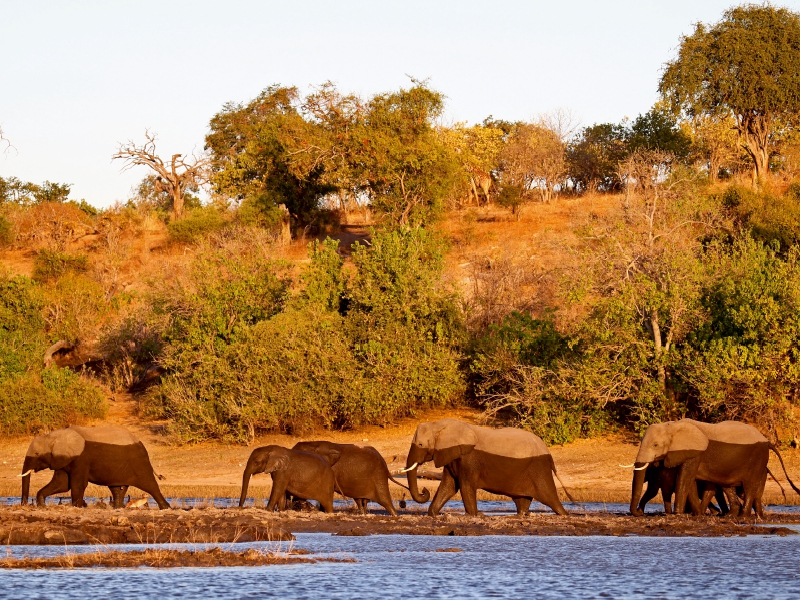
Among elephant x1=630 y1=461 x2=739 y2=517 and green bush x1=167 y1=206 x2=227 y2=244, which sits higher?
green bush x1=167 y1=206 x2=227 y2=244

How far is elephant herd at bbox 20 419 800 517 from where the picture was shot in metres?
18.3

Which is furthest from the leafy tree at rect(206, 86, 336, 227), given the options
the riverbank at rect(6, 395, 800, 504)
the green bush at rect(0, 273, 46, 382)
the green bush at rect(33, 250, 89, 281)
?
the riverbank at rect(6, 395, 800, 504)

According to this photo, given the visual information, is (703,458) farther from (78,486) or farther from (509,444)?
(78,486)

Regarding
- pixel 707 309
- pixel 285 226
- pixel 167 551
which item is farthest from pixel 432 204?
pixel 167 551

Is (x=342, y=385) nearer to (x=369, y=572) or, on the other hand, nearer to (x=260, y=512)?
(x=260, y=512)

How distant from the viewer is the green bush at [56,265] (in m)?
51.2

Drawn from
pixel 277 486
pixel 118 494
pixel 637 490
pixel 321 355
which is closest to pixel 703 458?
pixel 637 490

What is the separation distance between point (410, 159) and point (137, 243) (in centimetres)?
2005

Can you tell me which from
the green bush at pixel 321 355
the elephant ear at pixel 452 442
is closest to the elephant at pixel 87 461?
the elephant ear at pixel 452 442

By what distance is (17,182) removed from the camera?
246 feet

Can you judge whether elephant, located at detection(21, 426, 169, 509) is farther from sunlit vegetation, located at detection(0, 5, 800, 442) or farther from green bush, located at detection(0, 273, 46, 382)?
green bush, located at detection(0, 273, 46, 382)

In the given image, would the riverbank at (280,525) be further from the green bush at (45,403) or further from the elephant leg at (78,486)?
the green bush at (45,403)

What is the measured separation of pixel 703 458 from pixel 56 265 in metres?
38.9

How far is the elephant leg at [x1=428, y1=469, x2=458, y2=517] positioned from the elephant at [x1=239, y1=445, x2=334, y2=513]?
5.68 ft
